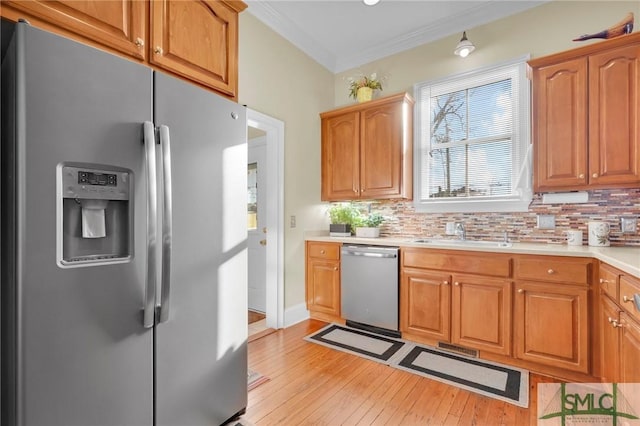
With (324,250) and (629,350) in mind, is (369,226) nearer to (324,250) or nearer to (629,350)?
(324,250)

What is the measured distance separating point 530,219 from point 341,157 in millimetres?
1945

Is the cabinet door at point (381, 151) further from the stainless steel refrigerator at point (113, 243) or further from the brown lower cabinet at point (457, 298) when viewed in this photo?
the stainless steel refrigerator at point (113, 243)

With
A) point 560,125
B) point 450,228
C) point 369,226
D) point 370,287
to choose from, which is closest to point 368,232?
point 369,226

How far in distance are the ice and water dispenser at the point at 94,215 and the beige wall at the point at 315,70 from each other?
71.5 inches

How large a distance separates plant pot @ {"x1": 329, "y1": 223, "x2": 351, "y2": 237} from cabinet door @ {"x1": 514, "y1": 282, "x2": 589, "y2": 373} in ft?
5.63

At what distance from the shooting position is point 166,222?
1251 millimetres

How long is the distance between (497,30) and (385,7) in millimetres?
1098

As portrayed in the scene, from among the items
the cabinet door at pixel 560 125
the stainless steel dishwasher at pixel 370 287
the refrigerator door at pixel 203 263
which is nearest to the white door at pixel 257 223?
the stainless steel dishwasher at pixel 370 287

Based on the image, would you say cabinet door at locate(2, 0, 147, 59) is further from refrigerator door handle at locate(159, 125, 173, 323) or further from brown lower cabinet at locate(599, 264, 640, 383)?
brown lower cabinet at locate(599, 264, 640, 383)

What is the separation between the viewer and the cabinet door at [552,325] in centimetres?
201

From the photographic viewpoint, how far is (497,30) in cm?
292

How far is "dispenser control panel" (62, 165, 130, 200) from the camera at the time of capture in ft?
3.48

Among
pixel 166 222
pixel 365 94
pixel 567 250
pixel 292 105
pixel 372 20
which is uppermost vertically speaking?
pixel 372 20
